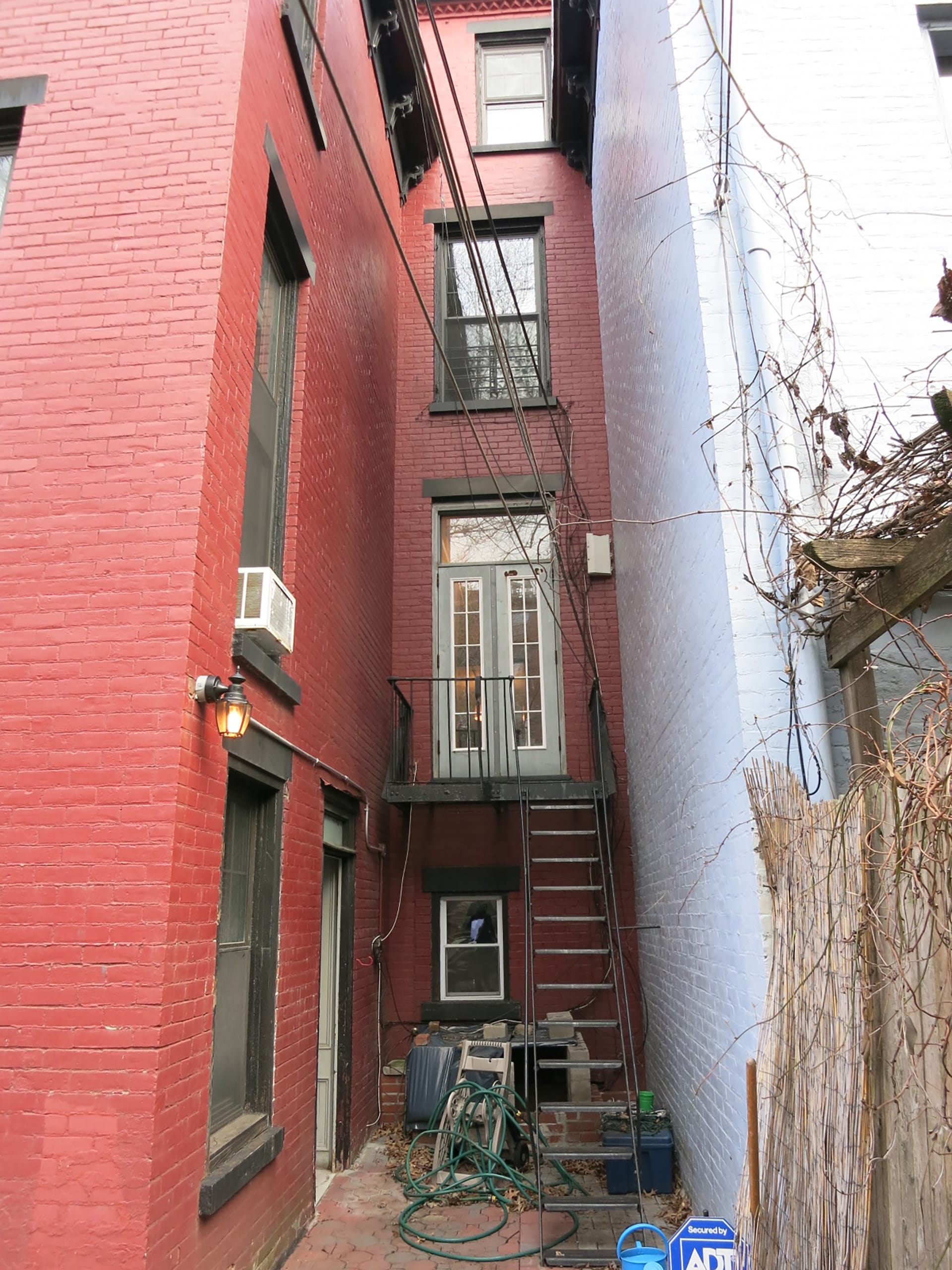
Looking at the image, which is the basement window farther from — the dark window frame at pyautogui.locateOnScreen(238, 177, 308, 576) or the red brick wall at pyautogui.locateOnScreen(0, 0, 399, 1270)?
the dark window frame at pyautogui.locateOnScreen(238, 177, 308, 576)

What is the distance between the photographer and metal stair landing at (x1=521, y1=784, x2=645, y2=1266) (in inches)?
249

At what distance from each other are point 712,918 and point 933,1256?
7.84 ft

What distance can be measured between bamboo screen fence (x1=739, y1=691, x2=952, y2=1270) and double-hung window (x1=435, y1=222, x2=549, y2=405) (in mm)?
7557

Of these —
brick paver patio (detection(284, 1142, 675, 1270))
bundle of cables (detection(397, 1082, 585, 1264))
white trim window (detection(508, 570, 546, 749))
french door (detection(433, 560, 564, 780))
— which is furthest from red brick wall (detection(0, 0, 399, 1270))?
white trim window (detection(508, 570, 546, 749))

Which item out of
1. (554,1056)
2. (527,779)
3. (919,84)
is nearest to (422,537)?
(527,779)

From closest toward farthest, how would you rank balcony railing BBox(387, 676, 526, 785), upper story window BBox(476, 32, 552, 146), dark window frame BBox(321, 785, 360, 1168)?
1. dark window frame BBox(321, 785, 360, 1168)
2. balcony railing BBox(387, 676, 526, 785)
3. upper story window BBox(476, 32, 552, 146)

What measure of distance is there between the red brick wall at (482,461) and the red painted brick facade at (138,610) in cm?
261

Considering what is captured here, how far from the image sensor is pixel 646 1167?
5695 mm

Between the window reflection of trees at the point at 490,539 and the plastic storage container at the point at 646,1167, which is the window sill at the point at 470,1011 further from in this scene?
the window reflection of trees at the point at 490,539

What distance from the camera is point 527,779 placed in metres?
7.72

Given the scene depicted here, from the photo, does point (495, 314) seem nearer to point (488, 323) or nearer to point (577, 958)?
point (488, 323)

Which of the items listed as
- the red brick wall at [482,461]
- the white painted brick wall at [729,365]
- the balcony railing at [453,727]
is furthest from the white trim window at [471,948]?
the white painted brick wall at [729,365]

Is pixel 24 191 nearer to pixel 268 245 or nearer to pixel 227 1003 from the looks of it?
pixel 268 245

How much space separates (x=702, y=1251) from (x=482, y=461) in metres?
7.68
